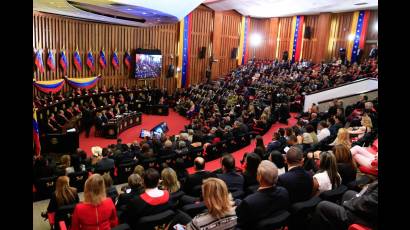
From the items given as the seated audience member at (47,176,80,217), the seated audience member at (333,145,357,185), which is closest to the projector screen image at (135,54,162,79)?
the seated audience member at (47,176,80,217)

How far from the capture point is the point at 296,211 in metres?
2.98

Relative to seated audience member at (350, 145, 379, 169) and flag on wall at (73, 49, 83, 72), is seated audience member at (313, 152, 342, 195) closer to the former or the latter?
seated audience member at (350, 145, 379, 169)

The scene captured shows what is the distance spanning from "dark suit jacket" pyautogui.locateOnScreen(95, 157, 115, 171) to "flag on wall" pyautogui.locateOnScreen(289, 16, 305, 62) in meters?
17.7

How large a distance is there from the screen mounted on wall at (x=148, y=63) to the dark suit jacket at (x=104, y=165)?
10958 millimetres

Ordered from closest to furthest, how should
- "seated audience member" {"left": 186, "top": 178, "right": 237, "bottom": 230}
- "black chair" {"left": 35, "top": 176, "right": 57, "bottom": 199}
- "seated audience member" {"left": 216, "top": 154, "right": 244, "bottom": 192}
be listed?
"seated audience member" {"left": 186, "top": 178, "right": 237, "bottom": 230}, "seated audience member" {"left": 216, "top": 154, "right": 244, "bottom": 192}, "black chair" {"left": 35, "top": 176, "right": 57, "bottom": 199}

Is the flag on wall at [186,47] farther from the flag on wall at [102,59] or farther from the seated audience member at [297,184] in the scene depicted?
the seated audience member at [297,184]

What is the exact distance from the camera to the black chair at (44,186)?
5598mm

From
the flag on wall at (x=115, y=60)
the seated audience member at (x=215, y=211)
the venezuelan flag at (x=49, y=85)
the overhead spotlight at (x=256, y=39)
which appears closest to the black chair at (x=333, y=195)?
the seated audience member at (x=215, y=211)

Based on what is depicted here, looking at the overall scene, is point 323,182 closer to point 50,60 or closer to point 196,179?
point 196,179

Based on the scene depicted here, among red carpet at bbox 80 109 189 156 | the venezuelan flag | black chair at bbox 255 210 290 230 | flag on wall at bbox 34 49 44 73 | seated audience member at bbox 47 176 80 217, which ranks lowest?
red carpet at bbox 80 109 189 156

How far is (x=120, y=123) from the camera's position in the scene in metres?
11.7

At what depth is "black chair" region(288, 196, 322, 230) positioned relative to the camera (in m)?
2.99
